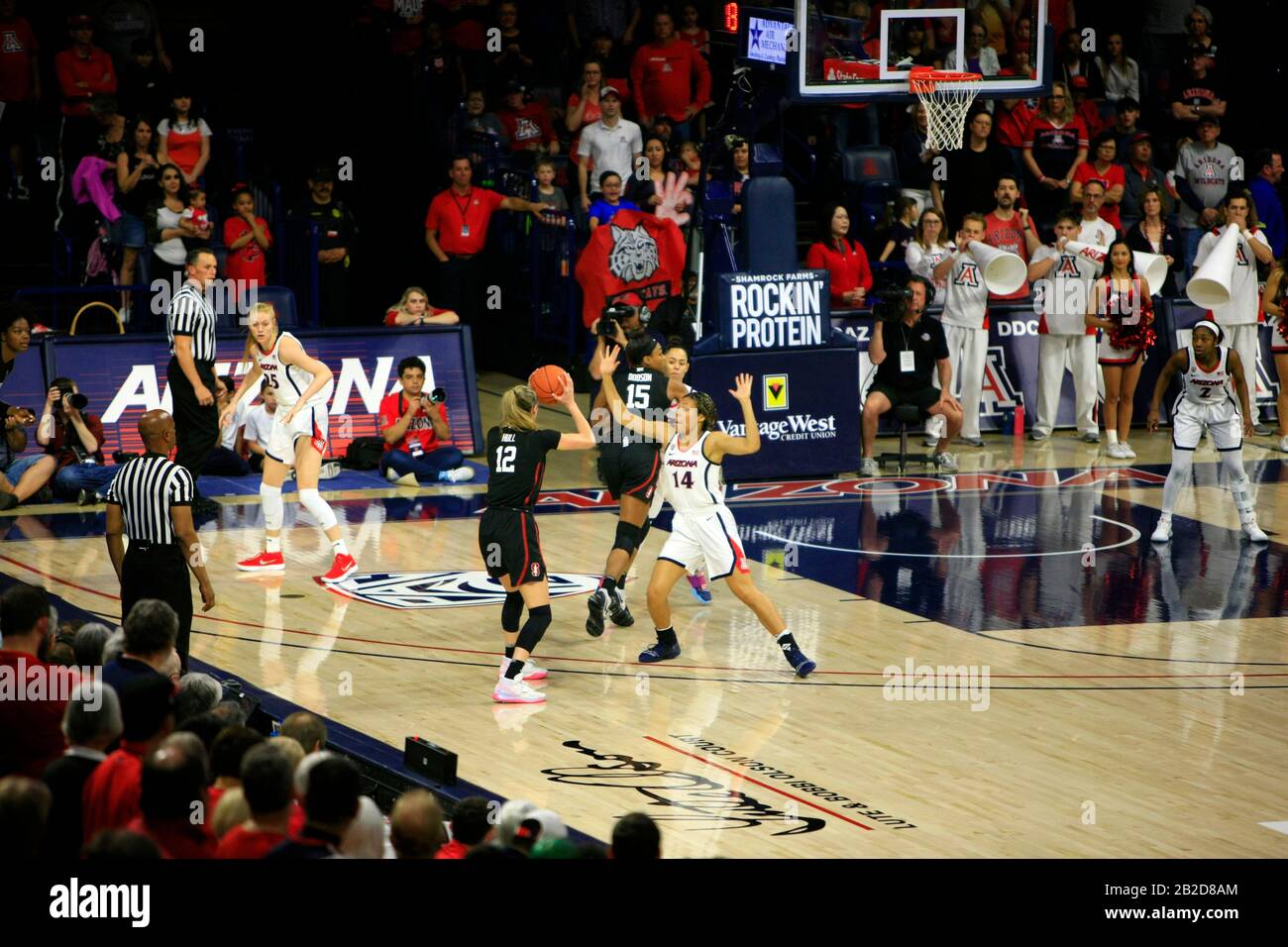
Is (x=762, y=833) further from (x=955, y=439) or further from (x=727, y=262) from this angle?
(x=955, y=439)

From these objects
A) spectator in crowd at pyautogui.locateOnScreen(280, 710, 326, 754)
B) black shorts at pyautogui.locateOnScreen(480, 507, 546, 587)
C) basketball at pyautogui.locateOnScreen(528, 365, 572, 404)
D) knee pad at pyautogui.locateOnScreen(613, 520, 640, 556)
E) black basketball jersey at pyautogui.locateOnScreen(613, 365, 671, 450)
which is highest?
basketball at pyautogui.locateOnScreen(528, 365, 572, 404)

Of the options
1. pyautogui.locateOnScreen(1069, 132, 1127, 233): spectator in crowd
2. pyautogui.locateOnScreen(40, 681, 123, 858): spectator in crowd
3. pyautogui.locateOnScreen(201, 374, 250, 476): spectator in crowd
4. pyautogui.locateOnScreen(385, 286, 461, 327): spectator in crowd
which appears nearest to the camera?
pyautogui.locateOnScreen(40, 681, 123, 858): spectator in crowd

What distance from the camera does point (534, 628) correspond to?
415 inches

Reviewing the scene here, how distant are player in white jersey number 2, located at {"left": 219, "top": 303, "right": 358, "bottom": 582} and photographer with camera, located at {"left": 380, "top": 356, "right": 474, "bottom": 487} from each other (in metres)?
3.41

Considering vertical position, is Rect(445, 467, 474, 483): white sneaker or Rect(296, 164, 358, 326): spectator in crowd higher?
Rect(296, 164, 358, 326): spectator in crowd

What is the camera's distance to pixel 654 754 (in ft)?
31.8

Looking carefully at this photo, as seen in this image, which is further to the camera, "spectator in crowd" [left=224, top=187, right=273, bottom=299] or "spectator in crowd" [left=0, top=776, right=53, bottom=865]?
"spectator in crowd" [left=224, top=187, right=273, bottom=299]

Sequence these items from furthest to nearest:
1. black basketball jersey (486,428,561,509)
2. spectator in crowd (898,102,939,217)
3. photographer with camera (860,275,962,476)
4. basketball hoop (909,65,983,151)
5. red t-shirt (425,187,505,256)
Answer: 1. spectator in crowd (898,102,939,217)
2. red t-shirt (425,187,505,256)
3. basketball hoop (909,65,983,151)
4. photographer with camera (860,275,962,476)
5. black basketball jersey (486,428,561,509)

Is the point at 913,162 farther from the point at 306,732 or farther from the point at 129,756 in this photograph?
the point at 129,756

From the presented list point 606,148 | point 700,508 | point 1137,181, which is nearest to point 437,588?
point 700,508

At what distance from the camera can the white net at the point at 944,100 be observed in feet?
59.3

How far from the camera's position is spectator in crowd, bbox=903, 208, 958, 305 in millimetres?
19156

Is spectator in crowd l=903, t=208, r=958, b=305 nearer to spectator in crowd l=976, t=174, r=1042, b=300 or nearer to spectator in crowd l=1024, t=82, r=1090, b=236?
spectator in crowd l=976, t=174, r=1042, b=300

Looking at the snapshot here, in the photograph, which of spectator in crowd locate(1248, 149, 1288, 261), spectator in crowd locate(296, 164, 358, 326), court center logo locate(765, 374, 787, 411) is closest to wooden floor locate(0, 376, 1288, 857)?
court center logo locate(765, 374, 787, 411)
